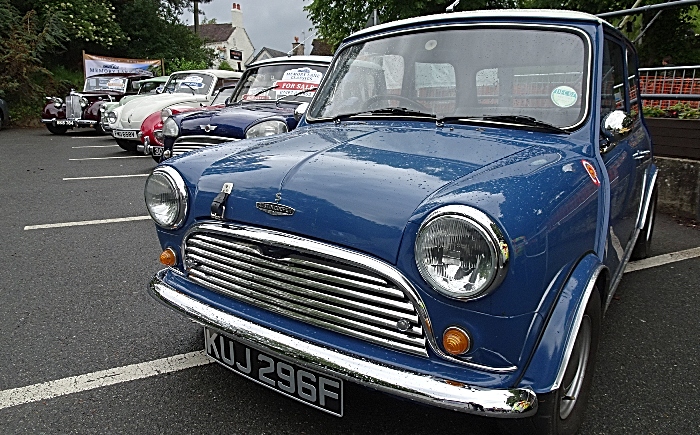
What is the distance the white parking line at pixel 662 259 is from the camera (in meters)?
4.04

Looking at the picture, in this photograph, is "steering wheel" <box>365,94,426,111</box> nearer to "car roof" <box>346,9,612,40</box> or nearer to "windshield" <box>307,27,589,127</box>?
"windshield" <box>307,27,589,127</box>

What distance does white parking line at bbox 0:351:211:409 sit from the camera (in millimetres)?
2334

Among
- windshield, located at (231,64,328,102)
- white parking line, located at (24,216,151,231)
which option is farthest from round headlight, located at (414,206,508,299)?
windshield, located at (231,64,328,102)

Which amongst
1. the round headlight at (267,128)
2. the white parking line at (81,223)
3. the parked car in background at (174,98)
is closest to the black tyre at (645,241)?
the round headlight at (267,128)

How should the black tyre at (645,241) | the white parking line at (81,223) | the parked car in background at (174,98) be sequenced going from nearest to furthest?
the black tyre at (645,241), the white parking line at (81,223), the parked car in background at (174,98)

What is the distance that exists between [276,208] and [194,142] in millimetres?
4462

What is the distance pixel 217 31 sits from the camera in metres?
53.4

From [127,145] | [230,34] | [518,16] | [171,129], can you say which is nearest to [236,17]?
[230,34]

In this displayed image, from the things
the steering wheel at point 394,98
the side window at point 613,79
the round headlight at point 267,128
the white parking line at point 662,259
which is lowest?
the white parking line at point 662,259

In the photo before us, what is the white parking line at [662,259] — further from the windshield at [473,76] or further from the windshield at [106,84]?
the windshield at [106,84]

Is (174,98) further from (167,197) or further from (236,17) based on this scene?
(236,17)

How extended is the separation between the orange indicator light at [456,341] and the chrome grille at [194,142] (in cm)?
450

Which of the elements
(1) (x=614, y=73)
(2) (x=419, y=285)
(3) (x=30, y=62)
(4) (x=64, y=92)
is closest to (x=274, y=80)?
(1) (x=614, y=73)

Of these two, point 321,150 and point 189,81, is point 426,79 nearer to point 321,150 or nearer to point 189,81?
point 321,150
